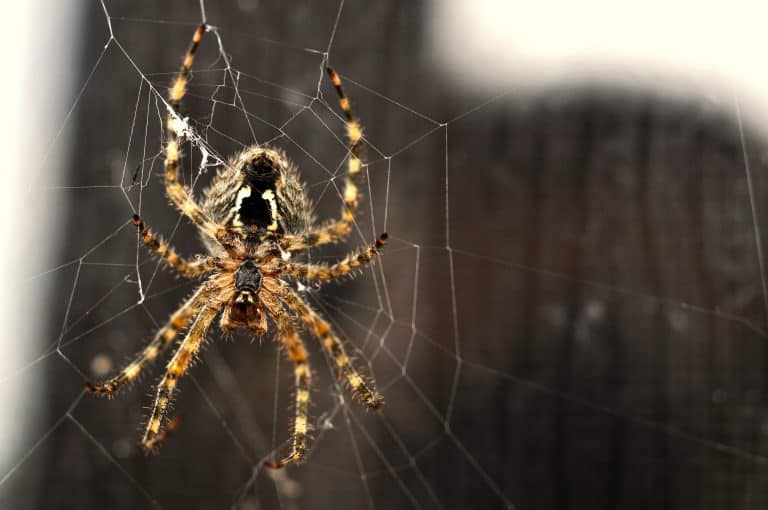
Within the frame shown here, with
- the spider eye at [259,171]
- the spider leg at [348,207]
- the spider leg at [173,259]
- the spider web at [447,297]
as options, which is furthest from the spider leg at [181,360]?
the spider web at [447,297]

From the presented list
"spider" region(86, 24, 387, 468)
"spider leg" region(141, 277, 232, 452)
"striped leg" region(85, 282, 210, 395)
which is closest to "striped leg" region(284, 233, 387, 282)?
"spider" region(86, 24, 387, 468)

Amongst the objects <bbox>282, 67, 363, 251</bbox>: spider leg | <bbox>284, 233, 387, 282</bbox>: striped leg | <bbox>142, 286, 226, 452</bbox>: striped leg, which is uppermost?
<bbox>282, 67, 363, 251</bbox>: spider leg

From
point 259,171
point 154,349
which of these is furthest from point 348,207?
point 154,349

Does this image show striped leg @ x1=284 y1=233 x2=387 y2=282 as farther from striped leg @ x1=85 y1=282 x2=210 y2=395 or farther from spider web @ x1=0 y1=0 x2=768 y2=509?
spider web @ x1=0 y1=0 x2=768 y2=509

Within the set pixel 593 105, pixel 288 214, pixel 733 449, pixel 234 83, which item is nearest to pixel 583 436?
pixel 733 449

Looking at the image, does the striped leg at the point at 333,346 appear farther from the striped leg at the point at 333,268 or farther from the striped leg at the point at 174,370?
the striped leg at the point at 174,370

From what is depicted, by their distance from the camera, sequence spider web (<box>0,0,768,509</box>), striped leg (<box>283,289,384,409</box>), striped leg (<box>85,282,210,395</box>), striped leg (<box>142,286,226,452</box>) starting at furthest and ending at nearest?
spider web (<box>0,0,768,509</box>) → striped leg (<box>283,289,384,409</box>) → striped leg (<box>142,286,226,452</box>) → striped leg (<box>85,282,210,395</box>)

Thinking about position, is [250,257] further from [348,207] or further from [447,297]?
[447,297]
